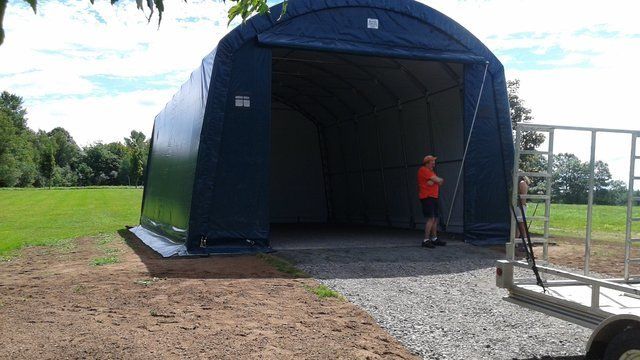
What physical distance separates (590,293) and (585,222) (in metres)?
11.7

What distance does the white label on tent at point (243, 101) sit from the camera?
11266 millimetres

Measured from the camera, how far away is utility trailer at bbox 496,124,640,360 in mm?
3867

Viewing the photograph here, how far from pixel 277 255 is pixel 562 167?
20.9ft

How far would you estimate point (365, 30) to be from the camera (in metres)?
12.2

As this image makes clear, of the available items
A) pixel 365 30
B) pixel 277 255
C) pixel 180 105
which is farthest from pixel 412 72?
pixel 277 255

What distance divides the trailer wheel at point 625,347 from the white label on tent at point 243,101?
8.42 meters

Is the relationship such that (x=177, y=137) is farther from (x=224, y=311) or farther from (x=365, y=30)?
(x=224, y=311)

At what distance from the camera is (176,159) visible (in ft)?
46.4

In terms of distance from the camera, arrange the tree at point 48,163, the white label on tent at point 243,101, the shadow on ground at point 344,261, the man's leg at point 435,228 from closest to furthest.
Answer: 1. the shadow on ground at point 344,261
2. the white label on tent at point 243,101
3. the man's leg at point 435,228
4. the tree at point 48,163

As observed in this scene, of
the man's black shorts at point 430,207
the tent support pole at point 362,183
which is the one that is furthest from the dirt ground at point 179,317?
the tent support pole at point 362,183

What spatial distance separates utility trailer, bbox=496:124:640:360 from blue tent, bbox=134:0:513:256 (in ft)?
22.4

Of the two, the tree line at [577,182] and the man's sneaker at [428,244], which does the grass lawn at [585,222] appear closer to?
the tree line at [577,182]

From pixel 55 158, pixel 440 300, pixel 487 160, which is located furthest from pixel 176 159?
pixel 55 158

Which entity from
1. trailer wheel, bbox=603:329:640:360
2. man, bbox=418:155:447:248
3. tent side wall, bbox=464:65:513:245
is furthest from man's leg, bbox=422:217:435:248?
trailer wheel, bbox=603:329:640:360
